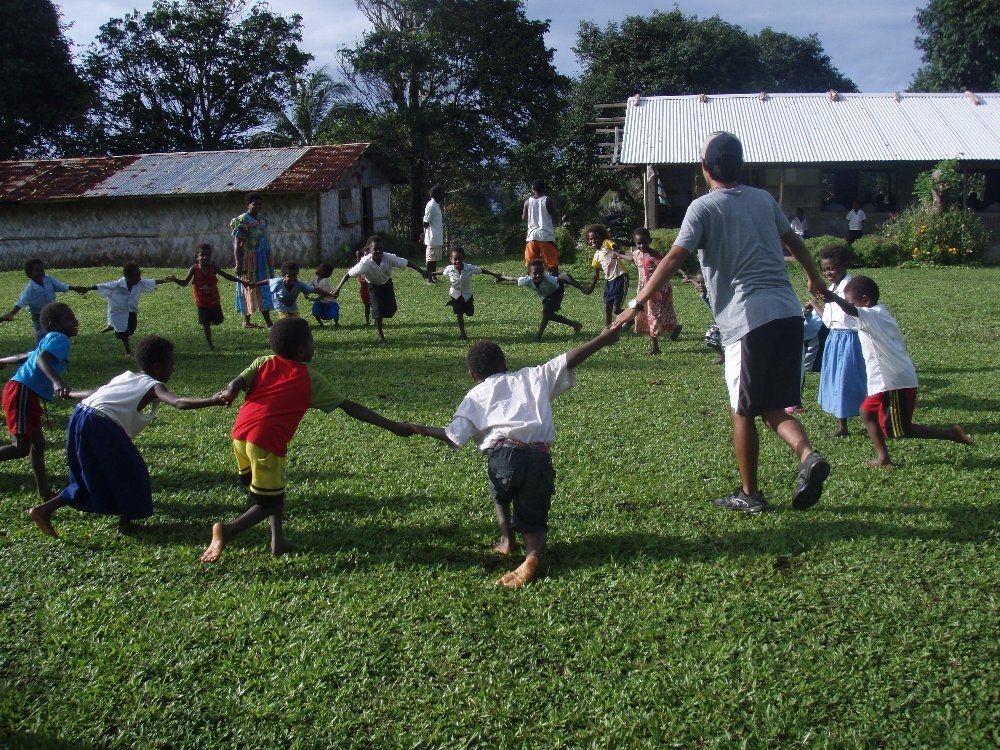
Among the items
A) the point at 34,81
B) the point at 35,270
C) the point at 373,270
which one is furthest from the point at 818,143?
the point at 34,81

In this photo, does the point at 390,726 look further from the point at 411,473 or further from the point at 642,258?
the point at 642,258

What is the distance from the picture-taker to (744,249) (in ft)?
14.9

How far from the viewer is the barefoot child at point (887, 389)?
18.1 ft

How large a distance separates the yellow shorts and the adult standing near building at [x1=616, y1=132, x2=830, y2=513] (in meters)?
2.04

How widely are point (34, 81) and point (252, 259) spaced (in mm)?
29251

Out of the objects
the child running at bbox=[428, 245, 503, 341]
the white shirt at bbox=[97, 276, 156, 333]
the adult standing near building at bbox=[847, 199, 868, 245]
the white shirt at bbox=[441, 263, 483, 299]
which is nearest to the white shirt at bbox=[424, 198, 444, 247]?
the child running at bbox=[428, 245, 503, 341]

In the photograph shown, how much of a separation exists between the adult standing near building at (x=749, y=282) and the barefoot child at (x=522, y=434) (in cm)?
76

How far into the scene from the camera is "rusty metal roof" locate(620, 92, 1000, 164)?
23047 mm

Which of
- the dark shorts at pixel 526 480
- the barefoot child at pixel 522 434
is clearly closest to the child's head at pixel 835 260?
the barefoot child at pixel 522 434

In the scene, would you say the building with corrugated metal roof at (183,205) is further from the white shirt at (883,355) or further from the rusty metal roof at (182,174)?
the white shirt at (883,355)

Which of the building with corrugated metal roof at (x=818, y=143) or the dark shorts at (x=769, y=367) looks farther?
the building with corrugated metal roof at (x=818, y=143)

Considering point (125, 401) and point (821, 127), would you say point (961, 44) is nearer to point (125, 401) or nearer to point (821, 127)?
point (821, 127)

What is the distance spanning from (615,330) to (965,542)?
2.02 m

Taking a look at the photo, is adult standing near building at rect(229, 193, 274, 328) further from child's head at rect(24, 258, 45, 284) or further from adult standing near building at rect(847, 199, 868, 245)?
adult standing near building at rect(847, 199, 868, 245)
